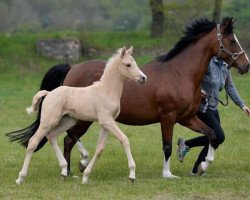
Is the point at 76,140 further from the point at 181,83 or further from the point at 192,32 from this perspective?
the point at 192,32

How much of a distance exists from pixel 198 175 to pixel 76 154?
3203 millimetres

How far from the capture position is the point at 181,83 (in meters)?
9.28

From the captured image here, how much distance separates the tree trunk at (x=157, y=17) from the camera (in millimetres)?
27484

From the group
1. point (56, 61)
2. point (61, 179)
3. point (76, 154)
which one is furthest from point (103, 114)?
point (56, 61)

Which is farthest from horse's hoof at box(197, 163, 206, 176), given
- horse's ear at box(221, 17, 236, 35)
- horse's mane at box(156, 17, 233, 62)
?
horse's ear at box(221, 17, 236, 35)

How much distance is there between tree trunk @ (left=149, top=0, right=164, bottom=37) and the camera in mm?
27484

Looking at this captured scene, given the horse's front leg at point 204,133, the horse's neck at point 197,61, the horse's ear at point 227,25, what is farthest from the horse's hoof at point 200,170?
the horse's ear at point 227,25

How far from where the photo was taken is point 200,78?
9383 millimetres

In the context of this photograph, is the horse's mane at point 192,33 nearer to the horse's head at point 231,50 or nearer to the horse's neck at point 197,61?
the horse's neck at point 197,61

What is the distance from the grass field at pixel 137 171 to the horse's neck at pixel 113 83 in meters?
1.13

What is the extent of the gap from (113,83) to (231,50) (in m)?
1.84

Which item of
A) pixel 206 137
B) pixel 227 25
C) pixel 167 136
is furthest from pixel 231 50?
pixel 167 136

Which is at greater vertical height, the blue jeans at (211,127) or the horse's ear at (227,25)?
the horse's ear at (227,25)

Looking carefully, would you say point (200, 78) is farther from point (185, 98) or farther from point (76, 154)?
point (76, 154)
